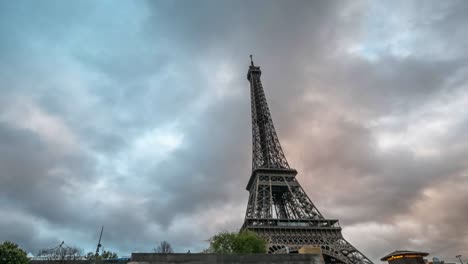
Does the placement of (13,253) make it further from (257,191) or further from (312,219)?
(312,219)

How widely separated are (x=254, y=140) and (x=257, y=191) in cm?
2112

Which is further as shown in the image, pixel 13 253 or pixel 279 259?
pixel 13 253

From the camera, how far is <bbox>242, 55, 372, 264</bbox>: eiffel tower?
53125 mm

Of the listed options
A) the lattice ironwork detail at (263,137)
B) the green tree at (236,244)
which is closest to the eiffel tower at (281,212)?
the lattice ironwork detail at (263,137)

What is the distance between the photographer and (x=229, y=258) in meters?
13.8

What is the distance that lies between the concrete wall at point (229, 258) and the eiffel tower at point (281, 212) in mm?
31695

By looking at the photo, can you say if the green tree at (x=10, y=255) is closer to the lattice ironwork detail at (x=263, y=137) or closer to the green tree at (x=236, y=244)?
Answer: the green tree at (x=236, y=244)

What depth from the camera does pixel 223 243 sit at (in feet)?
148

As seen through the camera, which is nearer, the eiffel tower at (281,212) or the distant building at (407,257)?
the distant building at (407,257)

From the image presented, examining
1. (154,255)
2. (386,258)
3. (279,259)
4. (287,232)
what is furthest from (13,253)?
(287,232)

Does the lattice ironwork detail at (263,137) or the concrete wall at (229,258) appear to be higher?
the lattice ironwork detail at (263,137)

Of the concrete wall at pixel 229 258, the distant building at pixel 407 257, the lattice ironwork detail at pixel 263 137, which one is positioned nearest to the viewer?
the concrete wall at pixel 229 258

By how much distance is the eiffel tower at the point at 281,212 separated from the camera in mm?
53125

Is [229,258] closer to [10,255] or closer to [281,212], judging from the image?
[10,255]
